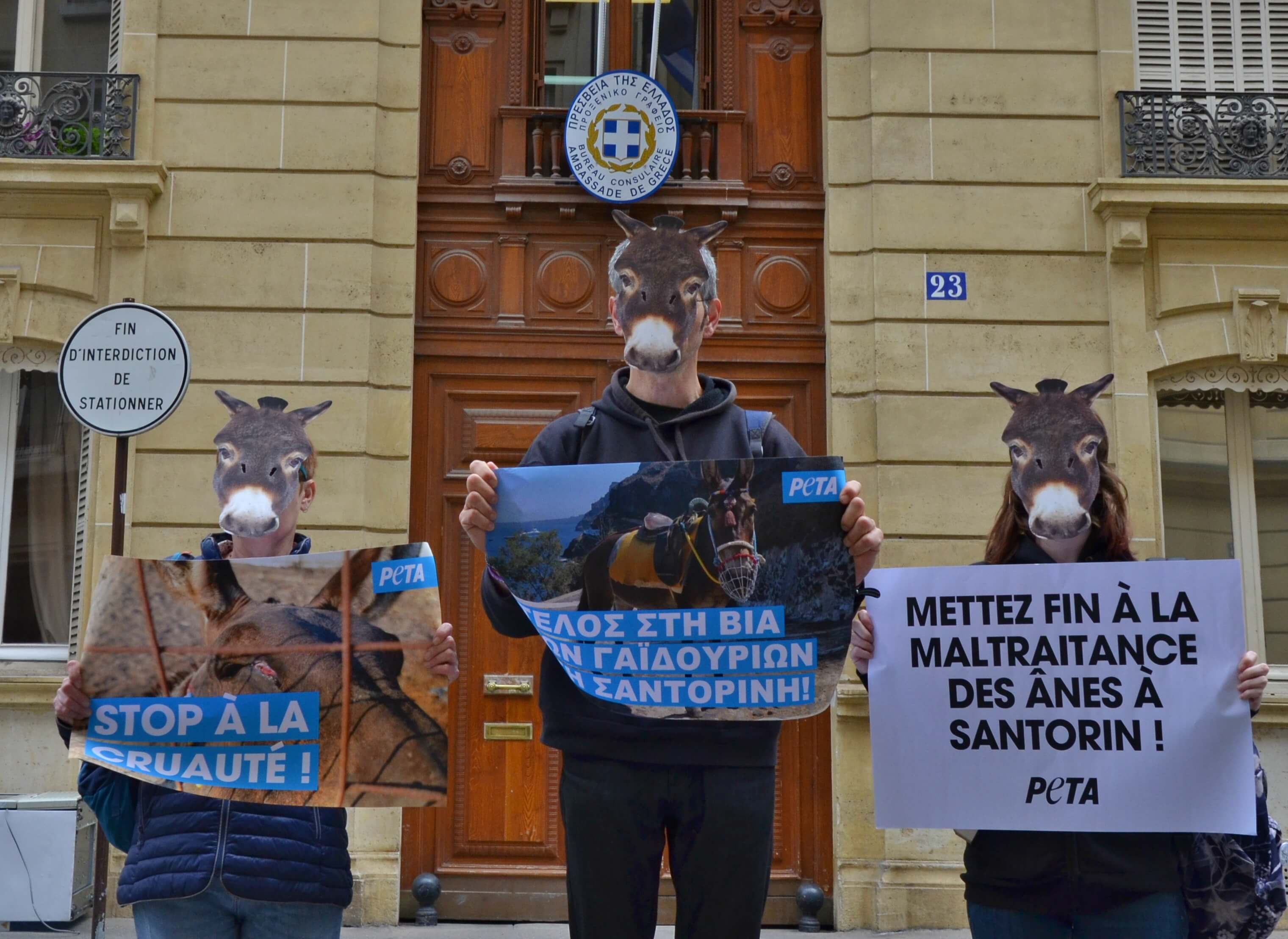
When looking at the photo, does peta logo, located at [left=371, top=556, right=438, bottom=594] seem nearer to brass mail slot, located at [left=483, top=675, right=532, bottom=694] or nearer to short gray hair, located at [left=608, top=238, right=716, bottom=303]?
short gray hair, located at [left=608, top=238, right=716, bottom=303]

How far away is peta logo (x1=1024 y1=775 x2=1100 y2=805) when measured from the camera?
11.7 ft

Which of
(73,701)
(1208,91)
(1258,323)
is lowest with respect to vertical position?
(73,701)

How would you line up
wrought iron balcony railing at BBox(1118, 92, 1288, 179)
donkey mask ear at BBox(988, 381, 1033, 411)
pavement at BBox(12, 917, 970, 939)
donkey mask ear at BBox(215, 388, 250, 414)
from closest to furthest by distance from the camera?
donkey mask ear at BBox(988, 381, 1033, 411) → donkey mask ear at BBox(215, 388, 250, 414) → pavement at BBox(12, 917, 970, 939) → wrought iron balcony railing at BBox(1118, 92, 1288, 179)

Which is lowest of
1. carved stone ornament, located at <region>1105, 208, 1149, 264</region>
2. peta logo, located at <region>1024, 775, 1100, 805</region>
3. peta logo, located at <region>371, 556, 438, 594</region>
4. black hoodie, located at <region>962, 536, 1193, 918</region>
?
black hoodie, located at <region>962, 536, 1193, 918</region>

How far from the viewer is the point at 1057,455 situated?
150 inches

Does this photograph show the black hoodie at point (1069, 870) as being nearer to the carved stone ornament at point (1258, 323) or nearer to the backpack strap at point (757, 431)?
the backpack strap at point (757, 431)

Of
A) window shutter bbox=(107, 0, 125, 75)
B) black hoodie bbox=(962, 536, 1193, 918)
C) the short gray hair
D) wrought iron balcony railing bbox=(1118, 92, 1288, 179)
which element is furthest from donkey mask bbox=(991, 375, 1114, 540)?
window shutter bbox=(107, 0, 125, 75)

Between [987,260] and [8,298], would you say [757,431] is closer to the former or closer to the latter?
[987,260]

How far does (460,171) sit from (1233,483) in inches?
215

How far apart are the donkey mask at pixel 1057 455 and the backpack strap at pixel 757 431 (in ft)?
2.42

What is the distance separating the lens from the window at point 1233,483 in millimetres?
8742

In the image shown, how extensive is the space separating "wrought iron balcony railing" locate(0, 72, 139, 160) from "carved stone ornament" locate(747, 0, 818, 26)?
4071mm

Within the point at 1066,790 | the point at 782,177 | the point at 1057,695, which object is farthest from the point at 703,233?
the point at 782,177

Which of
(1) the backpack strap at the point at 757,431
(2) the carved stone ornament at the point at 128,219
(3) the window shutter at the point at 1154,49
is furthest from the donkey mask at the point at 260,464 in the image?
(3) the window shutter at the point at 1154,49
